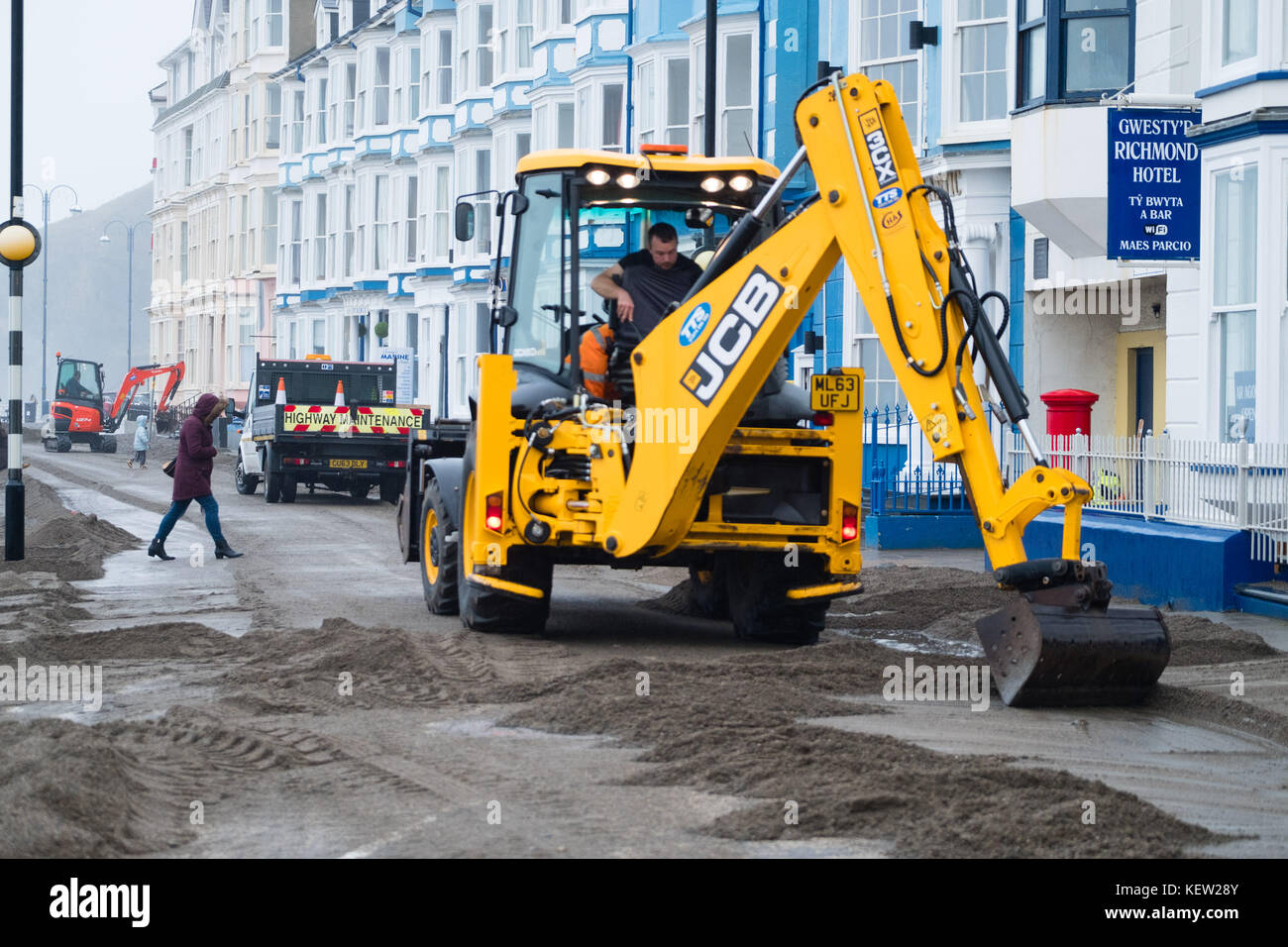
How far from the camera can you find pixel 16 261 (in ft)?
58.2

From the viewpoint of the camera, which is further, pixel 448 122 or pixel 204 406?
pixel 448 122

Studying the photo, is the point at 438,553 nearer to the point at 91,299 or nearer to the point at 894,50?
the point at 894,50

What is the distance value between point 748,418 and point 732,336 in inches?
57.8

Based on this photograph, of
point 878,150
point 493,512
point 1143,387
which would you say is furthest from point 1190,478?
point 1143,387

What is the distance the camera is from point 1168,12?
17.9 m

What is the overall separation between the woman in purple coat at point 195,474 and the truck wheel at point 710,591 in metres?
7.11

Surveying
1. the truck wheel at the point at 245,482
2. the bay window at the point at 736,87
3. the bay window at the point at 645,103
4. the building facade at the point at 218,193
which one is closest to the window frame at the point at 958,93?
the bay window at the point at 736,87

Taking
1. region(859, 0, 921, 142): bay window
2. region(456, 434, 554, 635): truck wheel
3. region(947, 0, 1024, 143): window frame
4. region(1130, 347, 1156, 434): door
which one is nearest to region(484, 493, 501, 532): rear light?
region(456, 434, 554, 635): truck wheel

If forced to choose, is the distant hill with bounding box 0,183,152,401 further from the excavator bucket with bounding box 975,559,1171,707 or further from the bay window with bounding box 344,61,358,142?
the excavator bucket with bounding box 975,559,1171,707

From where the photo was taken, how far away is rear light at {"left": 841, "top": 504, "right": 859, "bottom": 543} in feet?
39.7
